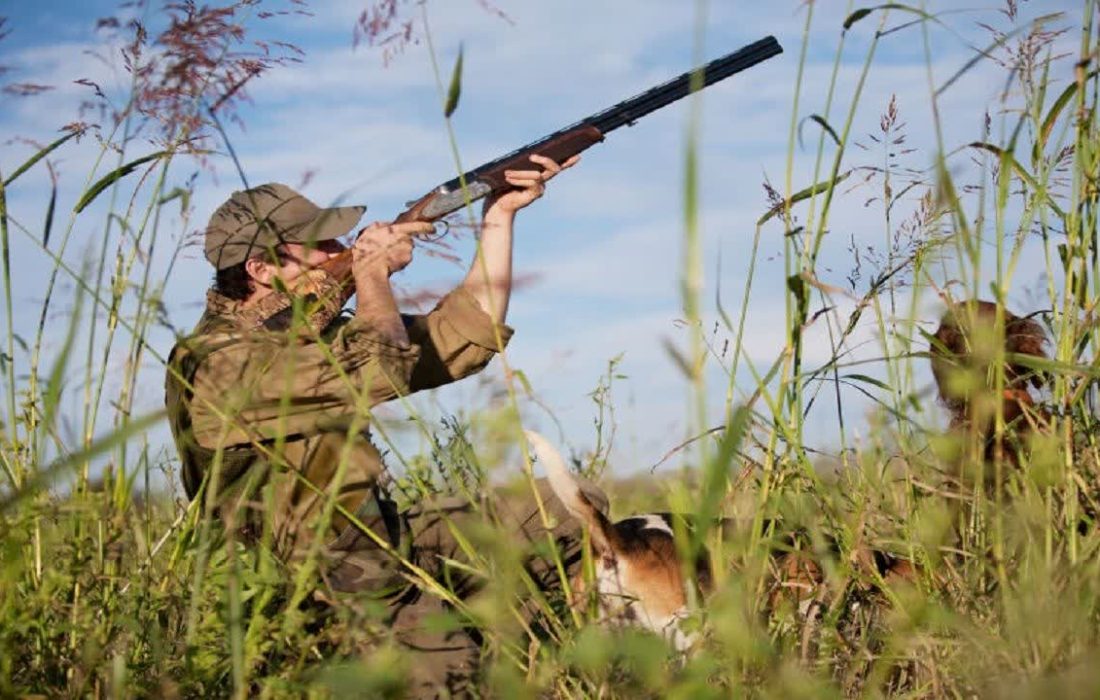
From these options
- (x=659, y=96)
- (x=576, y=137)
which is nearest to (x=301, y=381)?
(x=576, y=137)

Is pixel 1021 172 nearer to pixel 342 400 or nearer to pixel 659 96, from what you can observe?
pixel 342 400

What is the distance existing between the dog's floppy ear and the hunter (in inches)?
4.3

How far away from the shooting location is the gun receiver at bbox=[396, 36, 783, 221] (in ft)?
14.1

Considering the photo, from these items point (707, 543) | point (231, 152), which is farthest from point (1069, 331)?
point (231, 152)

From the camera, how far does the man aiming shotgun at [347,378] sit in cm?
285

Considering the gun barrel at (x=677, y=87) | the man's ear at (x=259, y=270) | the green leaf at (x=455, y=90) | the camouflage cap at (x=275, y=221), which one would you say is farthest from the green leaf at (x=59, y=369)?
the gun barrel at (x=677, y=87)

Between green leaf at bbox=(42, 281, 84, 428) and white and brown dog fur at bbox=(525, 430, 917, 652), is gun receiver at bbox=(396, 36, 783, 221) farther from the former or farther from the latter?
green leaf at bbox=(42, 281, 84, 428)

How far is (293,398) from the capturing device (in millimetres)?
3273

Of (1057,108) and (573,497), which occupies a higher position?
(1057,108)

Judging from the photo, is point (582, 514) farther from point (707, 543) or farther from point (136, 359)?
point (136, 359)

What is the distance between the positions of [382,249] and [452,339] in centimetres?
73

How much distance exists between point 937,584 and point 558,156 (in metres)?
2.40

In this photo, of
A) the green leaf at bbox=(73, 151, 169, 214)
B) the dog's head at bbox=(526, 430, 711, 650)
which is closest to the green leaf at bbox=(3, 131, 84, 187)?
the green leaf at bbox=(73, 151, 169, 214)

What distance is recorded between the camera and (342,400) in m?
3.30
